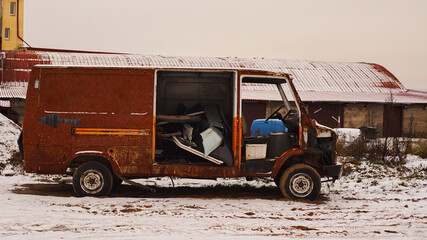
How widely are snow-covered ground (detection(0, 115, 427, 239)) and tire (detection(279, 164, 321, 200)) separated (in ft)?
0.87

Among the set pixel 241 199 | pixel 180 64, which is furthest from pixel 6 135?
pixel 180 64

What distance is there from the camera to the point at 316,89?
89.2 ft

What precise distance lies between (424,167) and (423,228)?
20.3 feet

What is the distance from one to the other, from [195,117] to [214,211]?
2.30 metres

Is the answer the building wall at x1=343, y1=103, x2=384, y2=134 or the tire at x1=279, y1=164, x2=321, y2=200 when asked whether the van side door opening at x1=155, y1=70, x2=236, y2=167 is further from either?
the building wall at x1=343, y1=103, x2=384, y2=134

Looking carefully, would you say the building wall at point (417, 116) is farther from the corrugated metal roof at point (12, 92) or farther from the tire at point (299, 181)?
the corrugated metal roof at point (12, 92)

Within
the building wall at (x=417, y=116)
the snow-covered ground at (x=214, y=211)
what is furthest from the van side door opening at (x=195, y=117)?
the building wall at (x=417, y=116)

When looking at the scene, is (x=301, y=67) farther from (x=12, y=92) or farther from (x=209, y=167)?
(x=209, y=167)

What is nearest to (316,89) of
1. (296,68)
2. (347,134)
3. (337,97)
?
(337,97)

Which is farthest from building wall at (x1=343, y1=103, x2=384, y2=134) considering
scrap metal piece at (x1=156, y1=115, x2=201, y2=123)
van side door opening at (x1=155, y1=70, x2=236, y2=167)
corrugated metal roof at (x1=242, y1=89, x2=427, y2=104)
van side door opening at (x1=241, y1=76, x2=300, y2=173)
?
scrap metal piece at (x1=156, y1=115, x2=201, y2=123)

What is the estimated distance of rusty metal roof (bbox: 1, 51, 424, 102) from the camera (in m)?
25.3

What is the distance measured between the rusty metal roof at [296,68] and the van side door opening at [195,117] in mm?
15923

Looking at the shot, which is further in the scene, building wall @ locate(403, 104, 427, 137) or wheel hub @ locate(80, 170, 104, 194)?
building wall @ locate(403, 104, 427, 137)

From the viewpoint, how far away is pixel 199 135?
8609 mm
